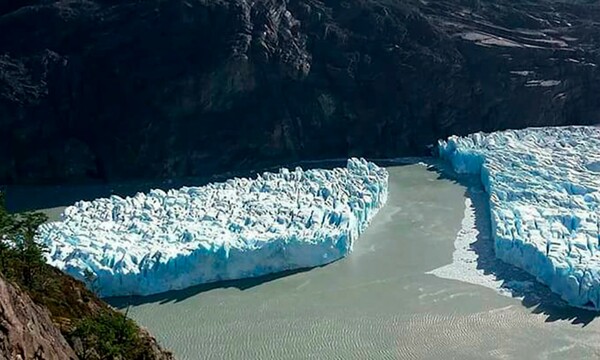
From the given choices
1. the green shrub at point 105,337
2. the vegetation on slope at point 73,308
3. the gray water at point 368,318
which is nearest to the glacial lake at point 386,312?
the gray water at point 368,318

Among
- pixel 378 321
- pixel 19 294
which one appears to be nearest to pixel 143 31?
pixel 378 321

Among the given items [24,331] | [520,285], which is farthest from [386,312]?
[24,331]

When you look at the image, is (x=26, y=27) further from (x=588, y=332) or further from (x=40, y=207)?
(x=588, y=332)

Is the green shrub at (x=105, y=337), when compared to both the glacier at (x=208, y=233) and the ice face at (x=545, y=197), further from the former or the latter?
the ice face at (x=545, y=197)

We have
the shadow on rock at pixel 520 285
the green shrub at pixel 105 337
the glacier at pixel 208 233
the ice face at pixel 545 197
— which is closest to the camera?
the green shrub at pixel 105 337

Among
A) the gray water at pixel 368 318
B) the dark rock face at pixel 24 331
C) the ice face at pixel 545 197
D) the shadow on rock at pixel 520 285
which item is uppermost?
the dark rock face at pixel 24 331

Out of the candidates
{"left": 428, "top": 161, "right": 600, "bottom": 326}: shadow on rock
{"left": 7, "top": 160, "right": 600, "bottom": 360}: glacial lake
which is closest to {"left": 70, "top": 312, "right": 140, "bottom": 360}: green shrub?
{"left": 7, "top": 160, "right": 600, "bottom": 360}: glacial lake

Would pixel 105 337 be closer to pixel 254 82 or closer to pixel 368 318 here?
pixel 368 318
